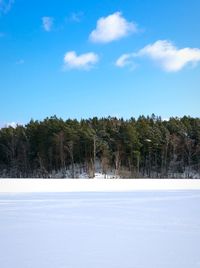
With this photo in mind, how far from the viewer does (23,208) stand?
9.41m

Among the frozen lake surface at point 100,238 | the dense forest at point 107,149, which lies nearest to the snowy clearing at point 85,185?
the frozen lake surface at point 100,238

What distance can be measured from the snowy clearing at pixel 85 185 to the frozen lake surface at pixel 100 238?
8.84 m

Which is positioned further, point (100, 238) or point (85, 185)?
point (85, 185)

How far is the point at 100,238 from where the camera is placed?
560cm

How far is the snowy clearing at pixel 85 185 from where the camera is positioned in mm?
17750

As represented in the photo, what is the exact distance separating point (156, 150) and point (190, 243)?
41433 millimetres

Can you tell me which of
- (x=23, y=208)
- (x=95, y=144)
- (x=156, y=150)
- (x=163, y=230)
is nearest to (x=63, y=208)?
(x=23, y=208)

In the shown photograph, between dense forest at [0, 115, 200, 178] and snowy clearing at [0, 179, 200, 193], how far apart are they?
19.8 metres

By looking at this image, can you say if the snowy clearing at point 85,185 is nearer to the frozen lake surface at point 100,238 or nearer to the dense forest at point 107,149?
the frozen lake surface at point 100,238

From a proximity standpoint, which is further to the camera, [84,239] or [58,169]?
[58,169]

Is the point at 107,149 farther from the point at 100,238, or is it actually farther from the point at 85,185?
the point at 100,238

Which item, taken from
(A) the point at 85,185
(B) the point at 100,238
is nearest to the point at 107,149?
(A) the point at 85,185

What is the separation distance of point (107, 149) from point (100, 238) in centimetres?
3773

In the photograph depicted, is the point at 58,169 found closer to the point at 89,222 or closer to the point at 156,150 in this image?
the point at 156,150
